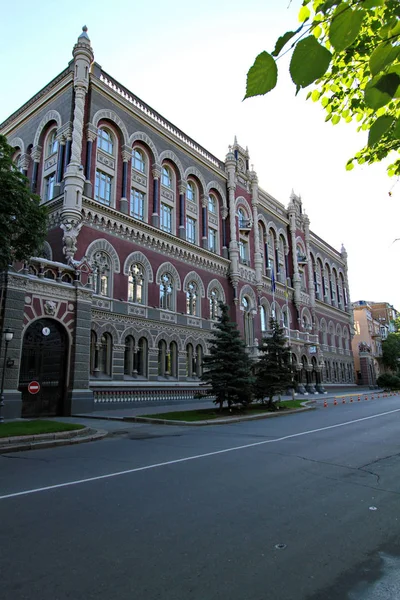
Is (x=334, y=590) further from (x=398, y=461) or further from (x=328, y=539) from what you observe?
(x=398, y=461)

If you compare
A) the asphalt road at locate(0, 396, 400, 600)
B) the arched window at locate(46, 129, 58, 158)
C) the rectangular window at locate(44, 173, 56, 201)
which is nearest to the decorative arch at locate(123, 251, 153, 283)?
the rectangular window at locate(44, 173, 56, 201)

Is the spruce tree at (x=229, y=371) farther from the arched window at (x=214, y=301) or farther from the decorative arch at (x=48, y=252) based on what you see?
the arched window at (x=214, y=301)

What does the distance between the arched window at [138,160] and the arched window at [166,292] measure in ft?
25.3

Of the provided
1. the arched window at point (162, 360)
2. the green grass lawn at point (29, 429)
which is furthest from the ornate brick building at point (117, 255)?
the green grass lawn at point (29, 429)

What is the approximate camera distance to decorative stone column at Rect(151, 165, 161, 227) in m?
29.4

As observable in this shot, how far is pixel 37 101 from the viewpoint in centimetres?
2852

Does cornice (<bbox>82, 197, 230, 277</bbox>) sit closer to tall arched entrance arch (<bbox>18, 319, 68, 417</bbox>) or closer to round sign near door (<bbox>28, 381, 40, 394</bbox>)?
tall arched entrance arch (<bbox>18, 319, 68, 417</bbox>)

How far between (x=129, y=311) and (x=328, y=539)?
2243 centimetres

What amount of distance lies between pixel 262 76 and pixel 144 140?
96.4 ft

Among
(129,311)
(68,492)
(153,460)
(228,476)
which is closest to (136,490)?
(68,492)

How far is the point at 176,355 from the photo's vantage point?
29266 mm

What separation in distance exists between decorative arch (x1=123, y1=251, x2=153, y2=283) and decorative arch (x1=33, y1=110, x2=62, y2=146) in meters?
9.33

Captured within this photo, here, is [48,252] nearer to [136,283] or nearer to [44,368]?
[136,283]

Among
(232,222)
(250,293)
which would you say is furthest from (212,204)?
(250,293)
